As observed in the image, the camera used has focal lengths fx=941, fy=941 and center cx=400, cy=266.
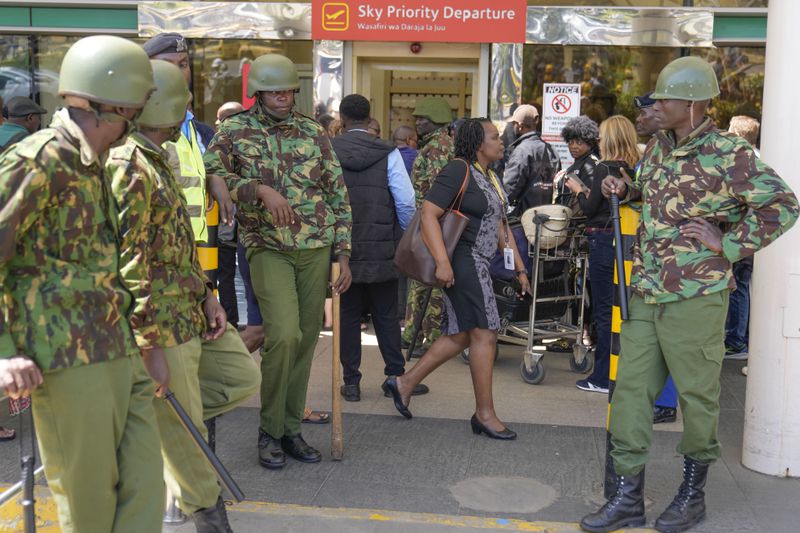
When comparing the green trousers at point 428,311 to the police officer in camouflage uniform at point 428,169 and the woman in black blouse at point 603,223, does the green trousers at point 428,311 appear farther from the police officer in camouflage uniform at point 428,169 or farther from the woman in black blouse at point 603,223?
the woman in black blouse at point 603,223

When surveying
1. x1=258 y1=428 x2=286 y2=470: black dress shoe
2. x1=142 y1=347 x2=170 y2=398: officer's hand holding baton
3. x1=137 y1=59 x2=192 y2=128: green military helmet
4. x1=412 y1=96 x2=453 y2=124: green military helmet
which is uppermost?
x1=412 y1=96 x2=453 y2=124: green military helmet

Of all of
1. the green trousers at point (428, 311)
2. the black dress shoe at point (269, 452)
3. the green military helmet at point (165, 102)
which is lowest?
the black dress shoe at point (269, 452)

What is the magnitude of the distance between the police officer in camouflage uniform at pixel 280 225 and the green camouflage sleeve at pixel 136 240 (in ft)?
4.47

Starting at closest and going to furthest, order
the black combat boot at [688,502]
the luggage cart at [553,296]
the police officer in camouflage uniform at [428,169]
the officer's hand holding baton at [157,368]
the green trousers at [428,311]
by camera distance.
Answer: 1. the officer's hand holding baton at [157,368]
2. the black combat boot at [688,502]
3. the luggage cart at [553,296]
4. the green trousers at [428,311]
5. the police officer in camouflage uniform at [428,169]

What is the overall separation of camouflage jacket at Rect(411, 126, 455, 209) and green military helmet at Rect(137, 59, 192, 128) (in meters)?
4.31

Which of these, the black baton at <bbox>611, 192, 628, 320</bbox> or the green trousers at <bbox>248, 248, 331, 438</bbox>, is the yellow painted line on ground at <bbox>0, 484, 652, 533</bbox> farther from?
the black baton at <bbox>611, 192, 628, 320</bbox>

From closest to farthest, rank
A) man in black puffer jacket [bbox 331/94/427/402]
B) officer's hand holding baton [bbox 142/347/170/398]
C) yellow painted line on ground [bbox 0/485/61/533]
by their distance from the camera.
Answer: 1. officer's hand holding baton [bbox 142/347/170/398]
2. yellow painted line on ground [bbox 0/485/61/533]
3. man in black puffer jacket [bbox 331/94/427/402]

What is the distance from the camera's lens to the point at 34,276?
282 centimetres

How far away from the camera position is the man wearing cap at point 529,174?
8.17m

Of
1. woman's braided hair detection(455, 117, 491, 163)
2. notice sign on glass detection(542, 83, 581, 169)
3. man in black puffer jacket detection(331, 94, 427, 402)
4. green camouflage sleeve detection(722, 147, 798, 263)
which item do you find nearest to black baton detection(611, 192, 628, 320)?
green camouflage sleeve detection(722, 147, 798, 263)

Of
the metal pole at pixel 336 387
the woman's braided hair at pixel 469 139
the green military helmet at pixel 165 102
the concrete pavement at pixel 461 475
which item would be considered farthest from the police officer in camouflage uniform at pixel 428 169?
the green military helmet at pixel 165 102

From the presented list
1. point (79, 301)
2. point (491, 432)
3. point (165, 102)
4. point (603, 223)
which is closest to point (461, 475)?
point (491, 432)

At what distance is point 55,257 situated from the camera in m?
2.85

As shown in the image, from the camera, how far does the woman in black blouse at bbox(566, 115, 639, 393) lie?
639 centimetres
